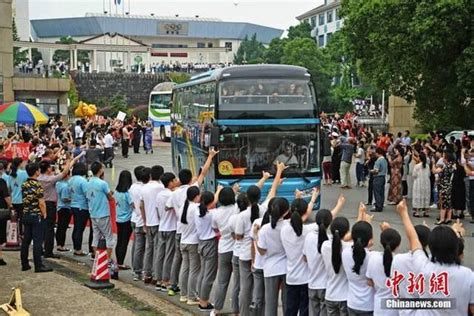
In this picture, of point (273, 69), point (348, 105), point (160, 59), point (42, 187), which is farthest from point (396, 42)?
point (160, 59)

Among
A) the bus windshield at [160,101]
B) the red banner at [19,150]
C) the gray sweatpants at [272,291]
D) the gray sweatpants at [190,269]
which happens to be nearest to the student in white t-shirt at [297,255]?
the gray sweatpants at [272,291]

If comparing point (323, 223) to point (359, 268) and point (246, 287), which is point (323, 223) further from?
point (246, 287)

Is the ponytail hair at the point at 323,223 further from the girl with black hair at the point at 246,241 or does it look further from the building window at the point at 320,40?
the building window at the point at 320,40

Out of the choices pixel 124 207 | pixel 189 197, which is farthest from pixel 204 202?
pixel 124 207

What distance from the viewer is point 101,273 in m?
10.7

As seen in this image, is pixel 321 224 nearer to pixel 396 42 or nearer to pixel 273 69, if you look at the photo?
pixel 273 69

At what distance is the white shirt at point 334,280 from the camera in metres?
6.81

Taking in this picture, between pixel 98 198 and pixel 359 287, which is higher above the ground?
pixel 98 198

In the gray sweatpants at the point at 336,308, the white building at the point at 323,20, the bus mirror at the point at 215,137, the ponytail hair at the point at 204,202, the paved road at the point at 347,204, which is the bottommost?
the paved road at the point at 347,204

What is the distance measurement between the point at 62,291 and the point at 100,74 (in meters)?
74.0

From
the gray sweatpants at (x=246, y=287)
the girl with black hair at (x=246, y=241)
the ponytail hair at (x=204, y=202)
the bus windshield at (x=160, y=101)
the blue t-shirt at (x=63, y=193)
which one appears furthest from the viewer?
the bus windshield at (x=160, y=101)

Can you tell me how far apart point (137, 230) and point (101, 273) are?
0.81m

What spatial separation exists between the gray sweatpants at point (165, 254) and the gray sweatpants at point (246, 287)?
1.92 meters

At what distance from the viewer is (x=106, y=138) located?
29719mm
